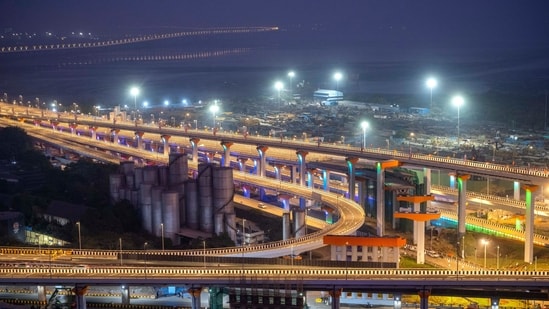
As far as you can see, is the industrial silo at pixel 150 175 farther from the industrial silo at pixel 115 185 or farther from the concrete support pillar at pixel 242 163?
the concrete support pillar at pixel 242 163

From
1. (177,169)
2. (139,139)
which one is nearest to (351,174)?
(177,169)

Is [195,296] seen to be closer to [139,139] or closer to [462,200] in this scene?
[462,200]

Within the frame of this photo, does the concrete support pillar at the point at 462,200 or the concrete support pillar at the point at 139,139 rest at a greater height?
the concrete support pillar at the point at 139,139

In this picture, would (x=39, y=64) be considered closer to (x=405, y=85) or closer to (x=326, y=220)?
(x=405, y=85)

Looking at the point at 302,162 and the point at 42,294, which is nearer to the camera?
the point at 42,294

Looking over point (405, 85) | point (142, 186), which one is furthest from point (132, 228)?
point (405, 85)

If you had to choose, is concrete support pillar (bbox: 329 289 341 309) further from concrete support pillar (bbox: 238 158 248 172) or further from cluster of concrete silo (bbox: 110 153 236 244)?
concrete support pillar (bbox: 238 158 248 172)

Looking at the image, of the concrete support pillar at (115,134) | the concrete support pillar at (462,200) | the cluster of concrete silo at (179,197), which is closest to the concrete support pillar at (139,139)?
the concrete support pillar at (115,134)

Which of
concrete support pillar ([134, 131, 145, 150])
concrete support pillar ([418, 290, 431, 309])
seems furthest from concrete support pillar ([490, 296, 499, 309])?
concrete support pillar ([134, 131, 145, 150])
